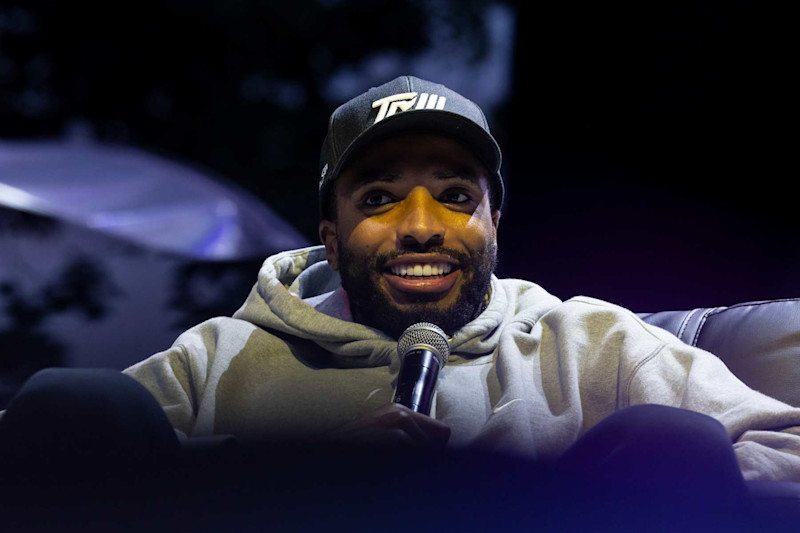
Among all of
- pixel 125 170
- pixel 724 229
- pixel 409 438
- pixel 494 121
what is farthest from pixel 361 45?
pixel 409 438

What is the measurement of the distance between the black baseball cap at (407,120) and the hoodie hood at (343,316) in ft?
0.75

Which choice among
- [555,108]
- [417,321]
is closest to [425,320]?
[417,321]

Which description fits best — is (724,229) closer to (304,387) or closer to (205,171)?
(304,387)

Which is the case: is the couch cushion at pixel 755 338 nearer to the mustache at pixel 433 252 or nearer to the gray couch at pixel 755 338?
the gray couch at pixel 755 338

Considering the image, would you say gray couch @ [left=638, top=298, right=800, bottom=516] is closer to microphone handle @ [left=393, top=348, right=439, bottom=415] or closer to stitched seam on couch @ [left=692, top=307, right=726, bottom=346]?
stitched seam on couch @ [left=692, top=307, right=726, bottom=346]

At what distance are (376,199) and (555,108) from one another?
1373 millimetres

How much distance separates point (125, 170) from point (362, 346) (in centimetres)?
180

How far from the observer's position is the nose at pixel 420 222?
1459mm

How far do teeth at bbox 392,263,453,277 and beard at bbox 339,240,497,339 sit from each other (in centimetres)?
3

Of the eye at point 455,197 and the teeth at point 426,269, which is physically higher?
the eye at point 455,197

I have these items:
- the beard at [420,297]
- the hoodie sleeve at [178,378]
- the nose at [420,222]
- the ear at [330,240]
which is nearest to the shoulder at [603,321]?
the beard at [420,297]

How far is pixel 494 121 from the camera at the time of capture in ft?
8.87

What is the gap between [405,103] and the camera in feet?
5.06

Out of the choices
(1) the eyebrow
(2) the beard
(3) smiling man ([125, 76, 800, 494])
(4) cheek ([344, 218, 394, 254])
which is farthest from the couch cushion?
(4) cheek ([344, 218, 394, 254])
